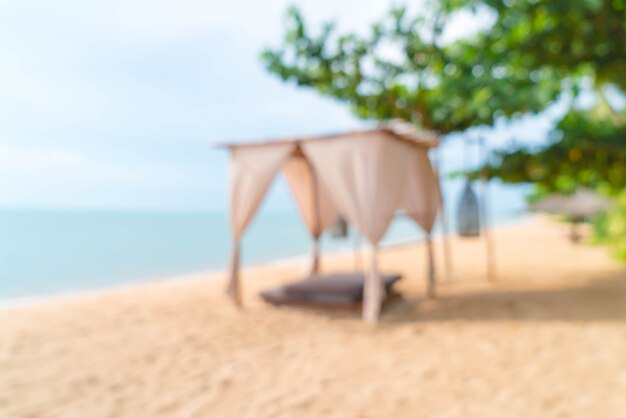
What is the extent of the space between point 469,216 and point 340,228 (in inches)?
92.0

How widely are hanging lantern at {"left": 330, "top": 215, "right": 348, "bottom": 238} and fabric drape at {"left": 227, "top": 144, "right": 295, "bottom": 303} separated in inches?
90.8

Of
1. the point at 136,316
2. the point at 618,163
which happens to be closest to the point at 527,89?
the point at 618,163

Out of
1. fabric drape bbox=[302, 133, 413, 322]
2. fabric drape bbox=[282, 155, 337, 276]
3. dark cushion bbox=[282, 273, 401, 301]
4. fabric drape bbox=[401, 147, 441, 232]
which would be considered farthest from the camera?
fabric drape bbox=[282, 155, 337, 276]

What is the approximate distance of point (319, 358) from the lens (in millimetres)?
3762

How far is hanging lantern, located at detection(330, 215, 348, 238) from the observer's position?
764 cm

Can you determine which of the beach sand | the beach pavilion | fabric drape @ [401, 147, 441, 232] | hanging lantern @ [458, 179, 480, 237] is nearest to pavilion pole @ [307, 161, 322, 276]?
the beach sand

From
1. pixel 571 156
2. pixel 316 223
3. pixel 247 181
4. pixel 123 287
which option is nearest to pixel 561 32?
pixel 571 156

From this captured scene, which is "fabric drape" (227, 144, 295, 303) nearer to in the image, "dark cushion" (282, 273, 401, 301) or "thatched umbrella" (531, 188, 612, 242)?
"dark cushion" (282, 273, 401, 301)

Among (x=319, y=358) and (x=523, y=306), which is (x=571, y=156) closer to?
(x=523, y=306)

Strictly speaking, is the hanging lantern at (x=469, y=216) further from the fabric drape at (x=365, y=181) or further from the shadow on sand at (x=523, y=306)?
the fabric drape at (x=365, y=181)

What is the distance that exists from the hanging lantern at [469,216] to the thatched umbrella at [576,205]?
399 inches

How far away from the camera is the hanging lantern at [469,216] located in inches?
269

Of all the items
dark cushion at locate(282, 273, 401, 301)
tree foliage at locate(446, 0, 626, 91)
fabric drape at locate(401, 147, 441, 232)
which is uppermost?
tree foliage at locate(446, 0, 626, 91)

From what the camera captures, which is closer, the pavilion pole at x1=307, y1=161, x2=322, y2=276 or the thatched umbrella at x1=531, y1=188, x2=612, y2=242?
the pavilion pole at x1=307, y1=161, x2=322, y2=276
